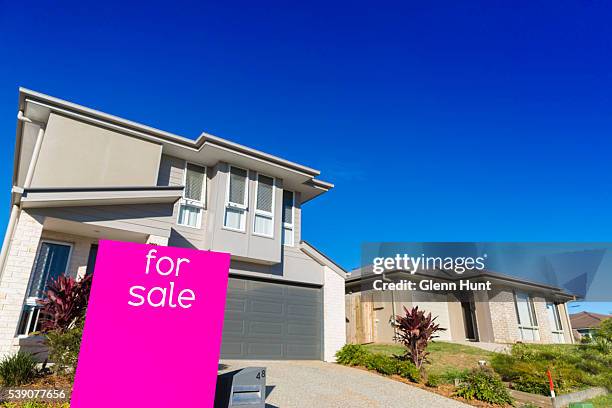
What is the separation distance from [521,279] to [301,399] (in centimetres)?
1740

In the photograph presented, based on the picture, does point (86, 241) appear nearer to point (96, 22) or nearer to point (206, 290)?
point (96, 22)

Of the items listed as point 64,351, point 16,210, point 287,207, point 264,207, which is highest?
point 287,207

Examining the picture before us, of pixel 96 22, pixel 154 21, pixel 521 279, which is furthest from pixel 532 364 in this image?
pixel 96 22

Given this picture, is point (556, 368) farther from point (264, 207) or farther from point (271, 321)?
point (264, 207)

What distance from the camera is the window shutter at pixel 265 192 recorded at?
43.0ft

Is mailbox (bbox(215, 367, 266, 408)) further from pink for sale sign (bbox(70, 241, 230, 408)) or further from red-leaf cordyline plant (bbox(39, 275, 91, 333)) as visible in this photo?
red-leaf cordyline plant (bbox(39, 275, 91, 333))

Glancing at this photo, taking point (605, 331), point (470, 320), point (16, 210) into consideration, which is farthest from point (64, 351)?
point (470, 320)

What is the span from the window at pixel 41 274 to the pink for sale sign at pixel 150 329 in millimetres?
6891

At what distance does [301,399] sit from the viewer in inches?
292

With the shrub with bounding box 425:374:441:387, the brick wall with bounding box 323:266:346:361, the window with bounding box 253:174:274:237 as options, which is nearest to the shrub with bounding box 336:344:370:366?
the brick wall with bounding box 323:266:346:361

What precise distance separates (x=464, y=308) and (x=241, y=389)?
1918 centimetres

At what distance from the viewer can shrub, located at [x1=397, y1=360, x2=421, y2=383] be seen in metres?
9.85

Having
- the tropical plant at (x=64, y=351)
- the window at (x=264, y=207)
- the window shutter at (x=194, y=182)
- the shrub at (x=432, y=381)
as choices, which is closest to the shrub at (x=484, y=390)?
the shrub at (x=432, y=381)

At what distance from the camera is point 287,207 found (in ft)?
47.4
